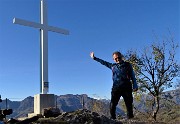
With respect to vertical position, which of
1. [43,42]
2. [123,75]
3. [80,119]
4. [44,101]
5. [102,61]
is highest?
[43,42]

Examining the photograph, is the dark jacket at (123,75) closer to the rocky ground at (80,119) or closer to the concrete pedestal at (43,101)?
the rocky ground at (80,119)

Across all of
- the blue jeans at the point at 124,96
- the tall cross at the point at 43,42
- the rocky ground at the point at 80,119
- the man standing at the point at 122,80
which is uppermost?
the tall cross at the point at 43,42

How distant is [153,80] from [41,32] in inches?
466

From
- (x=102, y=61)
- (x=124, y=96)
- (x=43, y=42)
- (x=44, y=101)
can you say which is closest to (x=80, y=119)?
(x=124, y=96)

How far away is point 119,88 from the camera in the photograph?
993 centimetres

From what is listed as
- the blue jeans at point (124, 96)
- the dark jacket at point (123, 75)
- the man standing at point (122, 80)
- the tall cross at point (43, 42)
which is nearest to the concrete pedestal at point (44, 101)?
the tall cross at point (43, 42)

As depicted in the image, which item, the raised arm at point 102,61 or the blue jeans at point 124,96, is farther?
the raised arm at point 102,61

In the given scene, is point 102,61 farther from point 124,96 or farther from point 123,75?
point 124,96

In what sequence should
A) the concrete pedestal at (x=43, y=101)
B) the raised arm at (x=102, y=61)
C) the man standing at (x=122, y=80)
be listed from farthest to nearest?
1. the concrete pedestal at (x=43, y=101)
2. the raised arm at (x=102, y=61)
3. the man standing at (x=122, y=80)

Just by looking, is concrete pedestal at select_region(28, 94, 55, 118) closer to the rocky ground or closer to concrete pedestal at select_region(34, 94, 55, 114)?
concrete pedestal at select_region(34, 94, 55, 114)

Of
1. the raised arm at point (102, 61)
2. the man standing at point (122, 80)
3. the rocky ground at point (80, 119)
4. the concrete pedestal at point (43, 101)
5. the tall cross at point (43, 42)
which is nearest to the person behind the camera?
the rocky ground at point (80, 119)

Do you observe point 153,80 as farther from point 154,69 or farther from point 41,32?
point 41,32

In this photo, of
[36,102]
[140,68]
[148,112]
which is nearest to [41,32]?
[36,102]

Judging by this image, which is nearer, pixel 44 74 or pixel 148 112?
pixel 44 74
